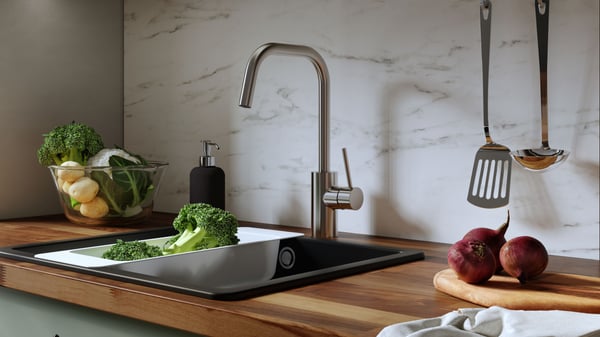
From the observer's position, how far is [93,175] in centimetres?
177

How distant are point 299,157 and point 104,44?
0.73 m

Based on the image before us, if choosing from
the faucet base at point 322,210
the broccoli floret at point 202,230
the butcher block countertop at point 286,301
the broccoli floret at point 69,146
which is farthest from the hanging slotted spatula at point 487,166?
the broccoli floret at point 69,146

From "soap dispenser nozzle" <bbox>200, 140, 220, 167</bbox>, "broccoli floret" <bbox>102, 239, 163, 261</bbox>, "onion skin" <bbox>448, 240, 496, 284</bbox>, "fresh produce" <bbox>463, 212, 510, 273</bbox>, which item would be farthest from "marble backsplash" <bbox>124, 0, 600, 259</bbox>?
"broccoli floret" <bbox>102, 239, 163, 261</bbox>

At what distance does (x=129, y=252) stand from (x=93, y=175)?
0.42 meters

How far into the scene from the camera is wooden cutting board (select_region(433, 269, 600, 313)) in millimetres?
1020

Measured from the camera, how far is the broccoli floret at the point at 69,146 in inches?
72.2

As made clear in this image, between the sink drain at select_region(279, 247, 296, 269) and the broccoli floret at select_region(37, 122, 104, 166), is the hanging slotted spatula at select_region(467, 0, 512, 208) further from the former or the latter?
the broccoli floret at select_region(37, 122, 104, 166)

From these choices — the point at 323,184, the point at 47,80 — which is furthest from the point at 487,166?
the point at 47,80

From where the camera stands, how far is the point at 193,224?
156 centimetres

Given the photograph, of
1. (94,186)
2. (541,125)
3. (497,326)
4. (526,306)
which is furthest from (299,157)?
(497,326)

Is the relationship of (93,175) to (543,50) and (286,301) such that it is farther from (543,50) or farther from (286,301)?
(543,50)

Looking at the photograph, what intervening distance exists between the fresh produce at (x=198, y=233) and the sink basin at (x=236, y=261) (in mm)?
36

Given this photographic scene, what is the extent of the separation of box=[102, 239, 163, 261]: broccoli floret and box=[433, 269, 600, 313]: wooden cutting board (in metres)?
0.57

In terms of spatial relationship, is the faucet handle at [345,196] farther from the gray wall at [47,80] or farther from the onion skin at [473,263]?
the gray wall at [47,80]
